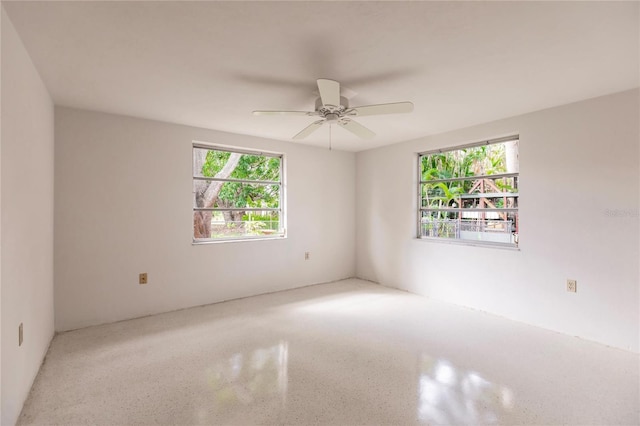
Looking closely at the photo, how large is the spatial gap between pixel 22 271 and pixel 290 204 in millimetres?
2978

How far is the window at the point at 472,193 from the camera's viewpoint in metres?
3.41

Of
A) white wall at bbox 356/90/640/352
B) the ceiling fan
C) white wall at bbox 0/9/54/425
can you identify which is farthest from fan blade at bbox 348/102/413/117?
white wall at bbox 0/9/54/425

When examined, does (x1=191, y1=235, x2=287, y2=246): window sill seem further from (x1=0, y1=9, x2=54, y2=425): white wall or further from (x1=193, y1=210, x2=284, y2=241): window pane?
(x1=0, y1=9, x2=54, y2=425): white wall

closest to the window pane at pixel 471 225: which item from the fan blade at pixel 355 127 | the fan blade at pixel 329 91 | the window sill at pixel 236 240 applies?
the fan blade at pixel 355 127

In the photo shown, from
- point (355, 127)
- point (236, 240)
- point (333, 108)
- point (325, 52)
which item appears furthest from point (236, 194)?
point (325, 52)

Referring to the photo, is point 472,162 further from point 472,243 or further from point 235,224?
point 235,224

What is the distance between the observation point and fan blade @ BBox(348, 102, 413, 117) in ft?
7.36

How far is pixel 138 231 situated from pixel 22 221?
146cm

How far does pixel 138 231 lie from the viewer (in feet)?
10.8

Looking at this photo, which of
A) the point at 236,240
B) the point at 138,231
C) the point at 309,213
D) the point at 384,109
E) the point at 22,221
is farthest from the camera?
the point at 309,213

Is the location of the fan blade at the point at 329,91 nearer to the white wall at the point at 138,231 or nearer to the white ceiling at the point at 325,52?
the white ceiling at the point at 325,52

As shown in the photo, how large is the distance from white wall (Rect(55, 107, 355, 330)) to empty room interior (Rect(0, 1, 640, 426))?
2 cm

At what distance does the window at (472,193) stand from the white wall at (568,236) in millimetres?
169

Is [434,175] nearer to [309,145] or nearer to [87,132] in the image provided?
[309,145]
